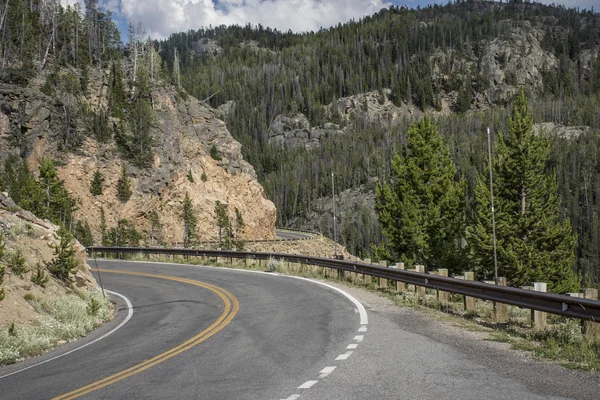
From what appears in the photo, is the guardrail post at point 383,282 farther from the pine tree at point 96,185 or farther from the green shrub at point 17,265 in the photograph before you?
the pine tree at point 96,185

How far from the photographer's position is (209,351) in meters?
7.90

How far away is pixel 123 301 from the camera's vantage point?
52.7 feet

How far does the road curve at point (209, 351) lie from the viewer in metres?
5.96

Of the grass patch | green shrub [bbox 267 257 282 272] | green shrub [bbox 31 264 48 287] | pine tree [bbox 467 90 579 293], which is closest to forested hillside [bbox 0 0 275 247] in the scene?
green shrub [bbox 267 257 282 272]

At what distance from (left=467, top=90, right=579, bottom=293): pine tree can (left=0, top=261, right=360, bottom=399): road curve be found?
67.0 feet

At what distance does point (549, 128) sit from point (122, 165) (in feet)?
520

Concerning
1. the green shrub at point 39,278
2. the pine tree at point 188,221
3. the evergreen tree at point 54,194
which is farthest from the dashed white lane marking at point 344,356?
the pine tree at point 188,221

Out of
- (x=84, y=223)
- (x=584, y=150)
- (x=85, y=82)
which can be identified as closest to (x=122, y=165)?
(x=84, y=223)

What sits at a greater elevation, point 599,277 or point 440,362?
point 440,362

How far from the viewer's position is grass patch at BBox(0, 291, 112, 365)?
912 centimetres

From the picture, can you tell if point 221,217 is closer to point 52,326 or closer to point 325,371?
point 52,326

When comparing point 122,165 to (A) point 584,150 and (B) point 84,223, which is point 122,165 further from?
(A) point 584,150

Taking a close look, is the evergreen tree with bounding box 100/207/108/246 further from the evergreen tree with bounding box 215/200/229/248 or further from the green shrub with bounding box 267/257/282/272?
the green shrub with bounding box 267/257/282/272

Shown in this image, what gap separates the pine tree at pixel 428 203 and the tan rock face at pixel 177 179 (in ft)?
Result: 89.3
